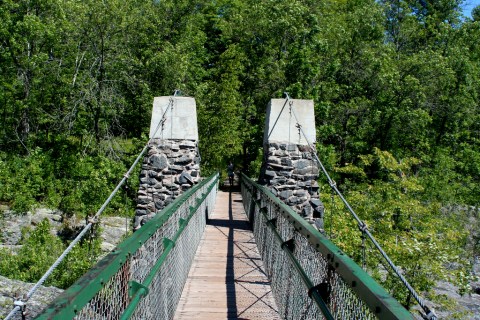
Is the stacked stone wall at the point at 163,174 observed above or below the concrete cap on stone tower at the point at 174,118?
below

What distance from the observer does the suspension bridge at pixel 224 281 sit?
1945mm

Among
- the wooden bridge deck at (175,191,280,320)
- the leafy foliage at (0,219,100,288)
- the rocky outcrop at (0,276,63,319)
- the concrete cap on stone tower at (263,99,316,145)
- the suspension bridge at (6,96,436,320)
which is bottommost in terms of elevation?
the leafy foliage at (0,219,100,288)

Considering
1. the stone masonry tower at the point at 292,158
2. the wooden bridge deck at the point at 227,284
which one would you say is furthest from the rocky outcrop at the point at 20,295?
the stone masonry tower at the point at 292,158

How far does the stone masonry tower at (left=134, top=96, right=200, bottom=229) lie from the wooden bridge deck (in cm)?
122

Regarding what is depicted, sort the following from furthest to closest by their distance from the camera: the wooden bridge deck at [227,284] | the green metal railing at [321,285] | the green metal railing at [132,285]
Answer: the wooden bridge deck at [227,284] → the green metal railing at [321,285] → the green metal railing at [132,285]

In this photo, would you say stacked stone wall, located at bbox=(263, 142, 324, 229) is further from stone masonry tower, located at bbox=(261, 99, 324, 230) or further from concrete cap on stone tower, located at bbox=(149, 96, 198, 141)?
concrete cap on stone tower, located at bbox=(149, 96, 198, 141)

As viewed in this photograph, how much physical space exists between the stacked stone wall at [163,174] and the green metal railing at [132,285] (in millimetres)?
4428

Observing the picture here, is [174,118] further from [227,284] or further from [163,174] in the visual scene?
[227,284]

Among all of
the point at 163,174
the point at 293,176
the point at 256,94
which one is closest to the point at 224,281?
the point at 163,174

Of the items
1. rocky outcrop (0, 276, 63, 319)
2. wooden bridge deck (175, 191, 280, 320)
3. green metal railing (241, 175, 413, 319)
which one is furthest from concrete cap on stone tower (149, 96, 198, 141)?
green metal railing (241, 175, 413, 319)

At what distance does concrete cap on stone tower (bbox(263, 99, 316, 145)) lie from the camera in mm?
9695

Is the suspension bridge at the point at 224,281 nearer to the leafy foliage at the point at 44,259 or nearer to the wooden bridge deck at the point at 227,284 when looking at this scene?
the wooden bridge deck at the point at 227,284

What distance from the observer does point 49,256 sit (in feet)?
45.7


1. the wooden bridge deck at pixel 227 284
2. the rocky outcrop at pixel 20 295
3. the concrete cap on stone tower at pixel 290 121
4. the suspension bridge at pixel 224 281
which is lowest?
the rocky outcrop at pixel 20 295
